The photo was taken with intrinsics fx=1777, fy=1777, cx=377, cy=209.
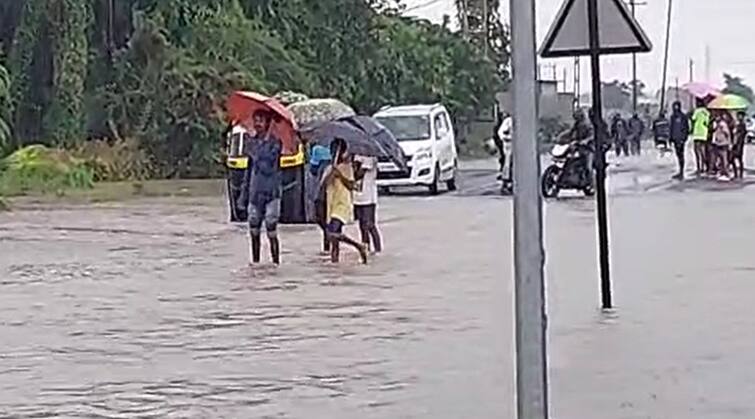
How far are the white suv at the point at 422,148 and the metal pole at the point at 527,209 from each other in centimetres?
2841

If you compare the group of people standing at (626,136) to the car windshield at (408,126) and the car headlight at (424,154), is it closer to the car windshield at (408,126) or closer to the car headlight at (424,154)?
the car windshield at (408,126)

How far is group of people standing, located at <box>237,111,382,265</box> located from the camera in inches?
743

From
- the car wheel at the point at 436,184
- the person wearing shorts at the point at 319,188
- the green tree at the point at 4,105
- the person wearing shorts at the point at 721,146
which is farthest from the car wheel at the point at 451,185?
the person wearing shorts at the point at 319,188

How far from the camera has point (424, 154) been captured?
36.5 m

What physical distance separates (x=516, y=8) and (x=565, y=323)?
25.3 ft

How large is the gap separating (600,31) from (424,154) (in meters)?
23.6

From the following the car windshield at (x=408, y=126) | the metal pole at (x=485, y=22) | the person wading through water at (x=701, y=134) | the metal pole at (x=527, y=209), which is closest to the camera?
the metal pole at (x=527, y=209)

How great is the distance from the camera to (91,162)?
1735 inches

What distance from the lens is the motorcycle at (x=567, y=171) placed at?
32125 millimetres

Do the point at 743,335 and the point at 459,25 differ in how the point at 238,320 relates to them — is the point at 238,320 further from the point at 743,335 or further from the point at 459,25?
the point at 459,25

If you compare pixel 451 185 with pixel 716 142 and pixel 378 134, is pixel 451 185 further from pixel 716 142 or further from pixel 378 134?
pixel 378 134

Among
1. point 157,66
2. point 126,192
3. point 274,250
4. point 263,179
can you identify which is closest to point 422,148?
point 126,192

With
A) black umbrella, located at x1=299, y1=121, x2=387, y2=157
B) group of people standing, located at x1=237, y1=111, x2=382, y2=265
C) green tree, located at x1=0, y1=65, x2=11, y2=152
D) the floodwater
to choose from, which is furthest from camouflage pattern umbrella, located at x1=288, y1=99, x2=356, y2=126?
green tree, located at x1=0, y1=65, x2=11, y2=152

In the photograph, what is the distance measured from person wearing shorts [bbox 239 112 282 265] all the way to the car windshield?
17.7m
